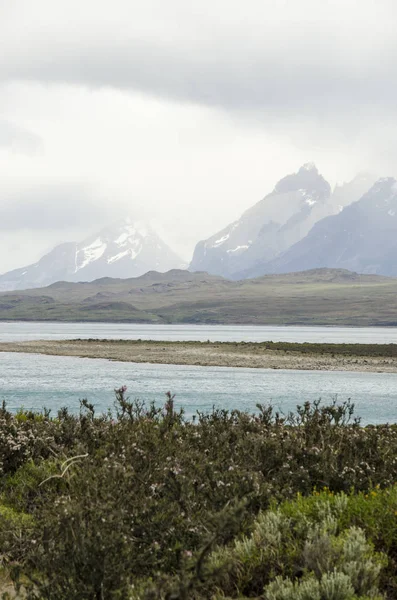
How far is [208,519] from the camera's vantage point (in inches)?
274

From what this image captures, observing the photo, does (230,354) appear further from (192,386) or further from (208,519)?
(208,519)

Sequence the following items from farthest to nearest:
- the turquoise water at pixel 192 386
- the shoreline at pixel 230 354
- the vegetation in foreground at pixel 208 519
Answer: the shoreline at pixel 230 354, the turquoise water at pixel 192 386, the vegetation in foreground at pixel 208 519

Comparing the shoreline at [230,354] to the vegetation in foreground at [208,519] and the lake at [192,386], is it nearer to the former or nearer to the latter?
the lake at [192,386]

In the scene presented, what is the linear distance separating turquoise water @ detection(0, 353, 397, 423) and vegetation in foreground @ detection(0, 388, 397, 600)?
1793 cm

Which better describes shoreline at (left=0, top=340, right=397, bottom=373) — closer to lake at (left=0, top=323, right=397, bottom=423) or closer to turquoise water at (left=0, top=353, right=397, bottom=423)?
lake at (left=0, top=323, right=397, bottom=423)

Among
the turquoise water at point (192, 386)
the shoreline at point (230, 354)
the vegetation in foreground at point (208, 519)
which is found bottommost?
the turquoise water at point (192, 386)

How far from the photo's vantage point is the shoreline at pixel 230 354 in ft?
226

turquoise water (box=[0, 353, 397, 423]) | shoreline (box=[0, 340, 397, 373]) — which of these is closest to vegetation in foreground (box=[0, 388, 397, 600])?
turquoise water (box=[0, 353, 397, 423])

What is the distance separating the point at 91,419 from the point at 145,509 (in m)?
7.36

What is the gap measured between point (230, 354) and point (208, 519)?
240ft

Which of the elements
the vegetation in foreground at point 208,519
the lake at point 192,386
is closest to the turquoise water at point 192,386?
the lake at point 192,386

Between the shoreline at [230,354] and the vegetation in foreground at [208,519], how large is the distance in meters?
54.7

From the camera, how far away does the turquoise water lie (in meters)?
38.6

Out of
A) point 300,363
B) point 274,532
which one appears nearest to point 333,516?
point 274,532
